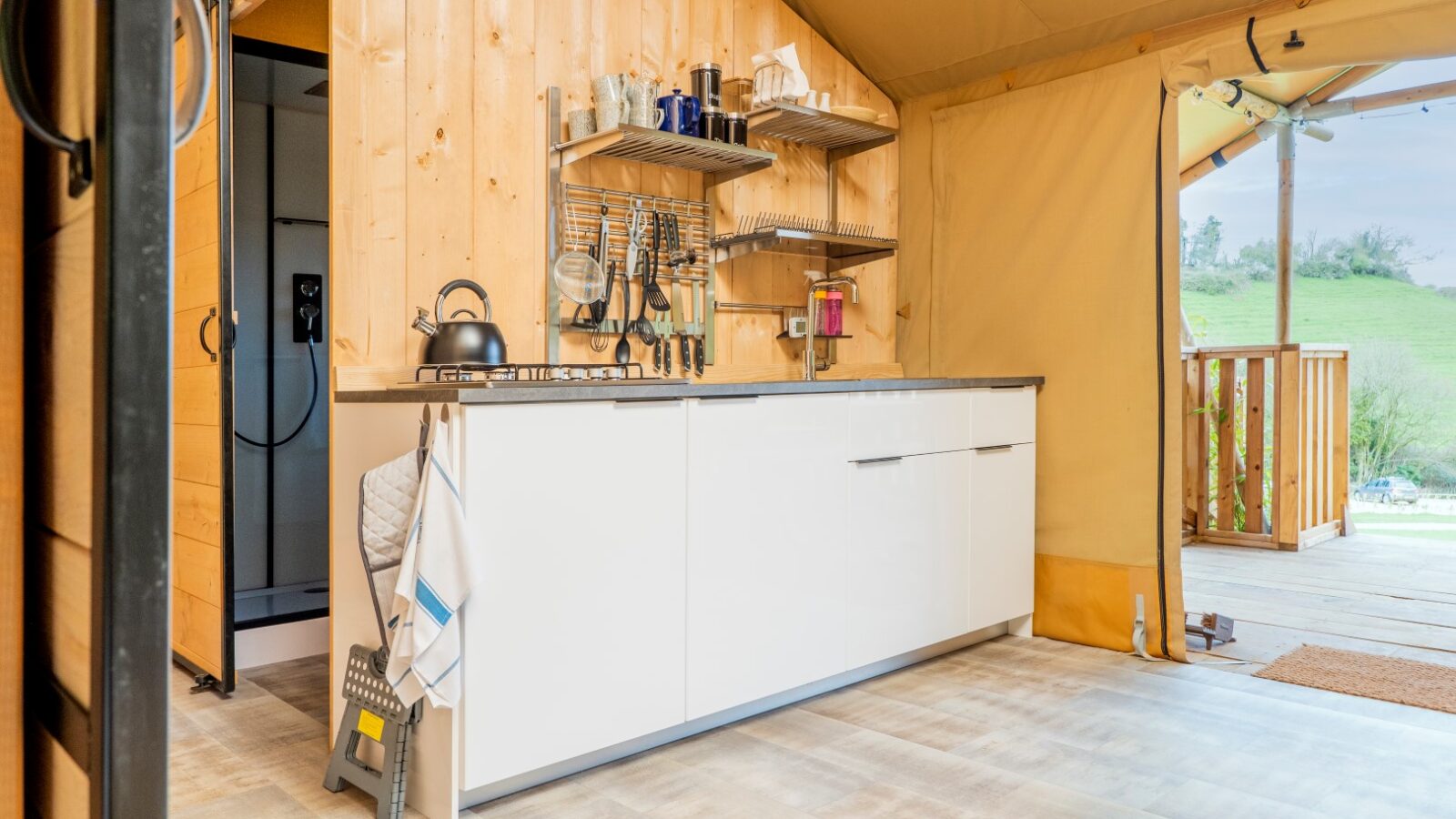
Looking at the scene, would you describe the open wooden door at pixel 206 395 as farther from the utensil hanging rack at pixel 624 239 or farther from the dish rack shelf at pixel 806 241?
the dish rack shelf at pixel 806 241

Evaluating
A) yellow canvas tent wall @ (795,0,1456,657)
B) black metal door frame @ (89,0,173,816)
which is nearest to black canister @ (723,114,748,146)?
yellow canvas tent wall @ (795,0,1456,657)

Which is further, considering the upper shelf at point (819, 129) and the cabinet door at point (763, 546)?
the upper shelf at point (819, 129)

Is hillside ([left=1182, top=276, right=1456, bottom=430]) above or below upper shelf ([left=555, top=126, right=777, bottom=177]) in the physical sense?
below

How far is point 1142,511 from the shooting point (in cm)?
313

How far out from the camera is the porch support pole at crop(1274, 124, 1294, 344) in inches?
216

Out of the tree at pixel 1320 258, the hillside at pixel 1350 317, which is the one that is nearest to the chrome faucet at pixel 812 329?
the hillside at pixel 1350 317

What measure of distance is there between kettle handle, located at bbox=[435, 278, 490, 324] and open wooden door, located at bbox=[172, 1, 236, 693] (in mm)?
646

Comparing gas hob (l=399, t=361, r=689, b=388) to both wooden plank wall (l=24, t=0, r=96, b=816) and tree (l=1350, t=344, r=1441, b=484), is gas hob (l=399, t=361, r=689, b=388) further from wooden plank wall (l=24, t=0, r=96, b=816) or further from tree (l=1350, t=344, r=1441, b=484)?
tree (l=1350, t=344, r=1441, b=484)

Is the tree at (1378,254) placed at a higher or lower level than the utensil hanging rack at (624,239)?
higher

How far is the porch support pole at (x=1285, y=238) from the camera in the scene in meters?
5.50

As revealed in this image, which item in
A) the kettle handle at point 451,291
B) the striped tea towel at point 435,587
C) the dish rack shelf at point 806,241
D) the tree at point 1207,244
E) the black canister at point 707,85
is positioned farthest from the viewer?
the tree at point 1207,244

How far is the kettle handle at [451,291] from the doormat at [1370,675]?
247 centimetres

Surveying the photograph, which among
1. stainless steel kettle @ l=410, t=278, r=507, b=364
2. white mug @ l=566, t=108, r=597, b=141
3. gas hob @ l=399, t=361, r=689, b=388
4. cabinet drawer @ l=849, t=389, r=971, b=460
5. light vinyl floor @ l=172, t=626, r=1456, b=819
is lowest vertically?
light vinyl floor @ l=172, t=626, r=1456, b=819

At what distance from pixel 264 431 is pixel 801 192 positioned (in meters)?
2.22
